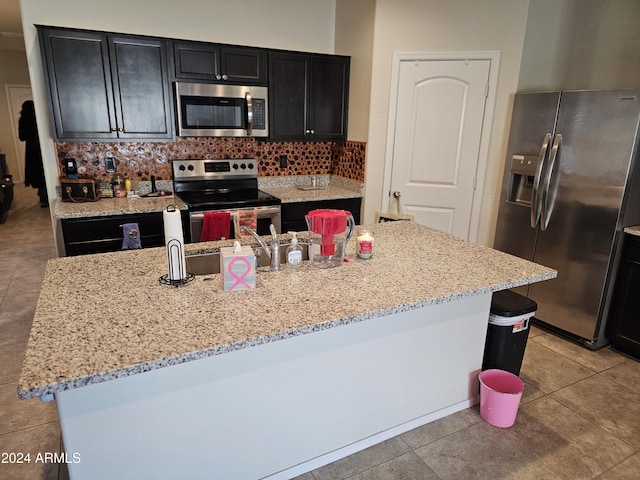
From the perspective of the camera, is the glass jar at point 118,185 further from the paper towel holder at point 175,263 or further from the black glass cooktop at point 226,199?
the paper towel holder at point 175,263

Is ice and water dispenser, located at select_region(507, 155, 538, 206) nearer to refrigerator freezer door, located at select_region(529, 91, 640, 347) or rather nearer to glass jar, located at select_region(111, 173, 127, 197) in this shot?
refrigerator freezer door, located at select_region(529, 91, 640, 347)

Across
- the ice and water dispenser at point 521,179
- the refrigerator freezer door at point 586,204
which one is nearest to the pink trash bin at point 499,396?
the refrigerator freezer door at point 586,204

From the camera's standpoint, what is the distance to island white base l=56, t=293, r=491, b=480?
1401mm

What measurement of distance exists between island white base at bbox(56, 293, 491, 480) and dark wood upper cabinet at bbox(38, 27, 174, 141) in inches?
95.1

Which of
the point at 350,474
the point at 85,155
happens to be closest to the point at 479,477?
the point at 350,474

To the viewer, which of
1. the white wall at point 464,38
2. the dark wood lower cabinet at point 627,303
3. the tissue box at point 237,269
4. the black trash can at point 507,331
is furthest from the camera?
the white wall at point 464,38

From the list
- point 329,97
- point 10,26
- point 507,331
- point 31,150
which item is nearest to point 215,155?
point 329,97

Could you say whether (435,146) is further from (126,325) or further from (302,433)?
(126,325)

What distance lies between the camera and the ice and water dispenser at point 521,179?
3.21 metres

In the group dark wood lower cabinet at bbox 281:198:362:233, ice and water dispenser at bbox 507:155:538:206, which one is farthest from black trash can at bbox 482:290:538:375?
dark wood lower cabinet at bbox 281:198:362:233

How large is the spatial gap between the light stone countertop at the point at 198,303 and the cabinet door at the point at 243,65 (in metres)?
1.86

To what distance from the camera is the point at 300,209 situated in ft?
12.3

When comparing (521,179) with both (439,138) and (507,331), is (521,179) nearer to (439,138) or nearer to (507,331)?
(439,138)

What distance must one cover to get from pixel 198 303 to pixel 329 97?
291cm
